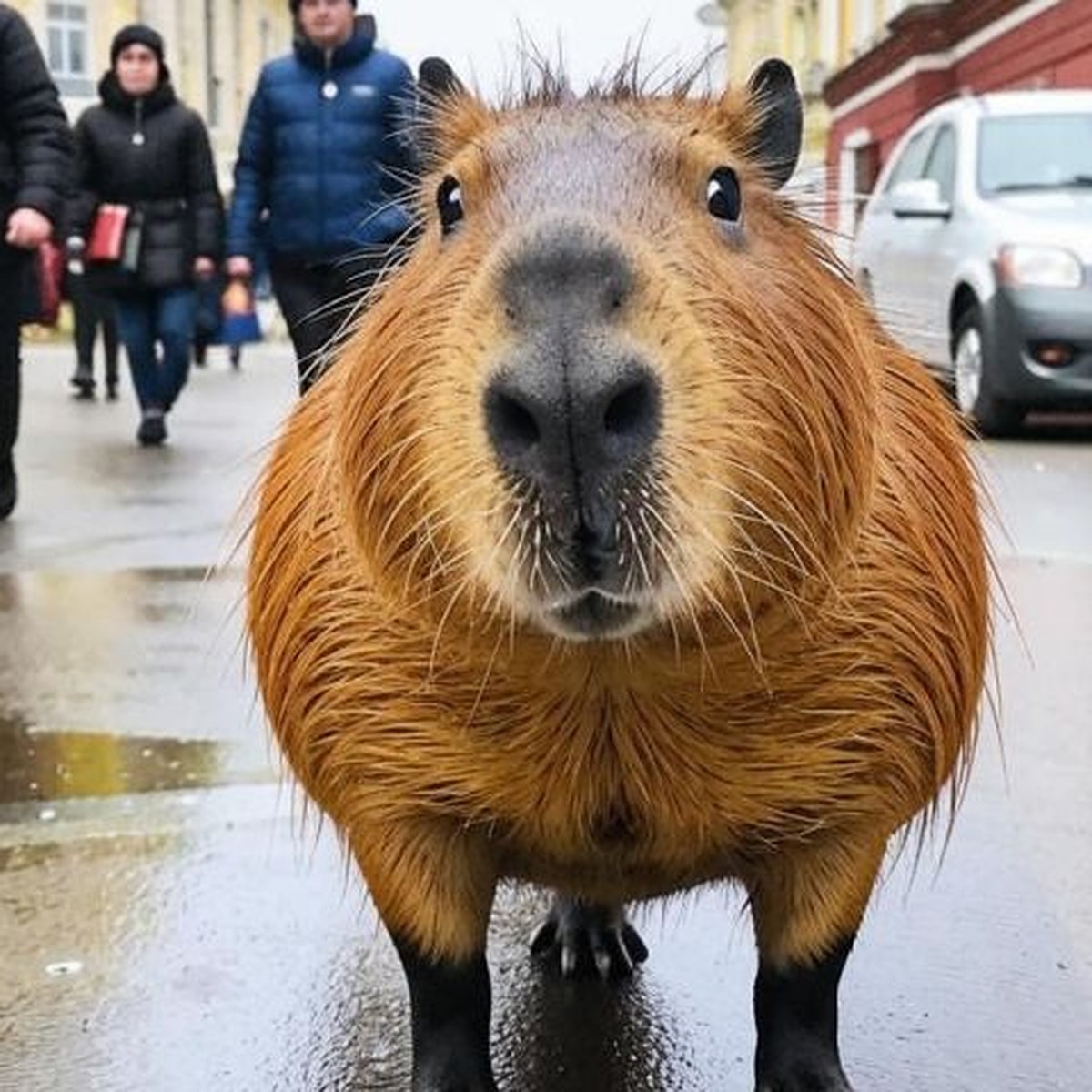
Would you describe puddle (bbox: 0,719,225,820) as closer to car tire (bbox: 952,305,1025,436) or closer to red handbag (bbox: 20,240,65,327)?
red handbag (bbox: 20,240,65,327)

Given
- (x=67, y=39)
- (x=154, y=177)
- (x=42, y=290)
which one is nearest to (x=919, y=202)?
(x=154, y=177)

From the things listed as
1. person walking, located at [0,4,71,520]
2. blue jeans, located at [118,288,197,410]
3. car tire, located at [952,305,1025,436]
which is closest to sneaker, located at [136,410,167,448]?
blue jeans, located at [118,288,197,410]

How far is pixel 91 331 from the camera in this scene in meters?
14.3

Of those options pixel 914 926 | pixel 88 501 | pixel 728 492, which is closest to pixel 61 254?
pixel 88 501

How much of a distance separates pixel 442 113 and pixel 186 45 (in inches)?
1909

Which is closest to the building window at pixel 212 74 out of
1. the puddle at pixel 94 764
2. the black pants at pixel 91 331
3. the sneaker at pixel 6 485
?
the black pants at pixel 91 331

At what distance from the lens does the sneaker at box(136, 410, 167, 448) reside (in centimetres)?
1015

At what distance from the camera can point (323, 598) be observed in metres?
→ 2.33

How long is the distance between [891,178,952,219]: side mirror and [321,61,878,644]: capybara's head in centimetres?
731

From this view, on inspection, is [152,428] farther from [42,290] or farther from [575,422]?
[575,422]

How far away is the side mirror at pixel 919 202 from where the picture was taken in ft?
31.0

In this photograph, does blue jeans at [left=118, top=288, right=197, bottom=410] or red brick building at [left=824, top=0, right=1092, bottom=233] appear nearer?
blue jeans at [left=118, top=288, right=197, bottom=410]

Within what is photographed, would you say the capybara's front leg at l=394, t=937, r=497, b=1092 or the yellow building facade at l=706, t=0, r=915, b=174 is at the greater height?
the yellow building facade at l=706, t=0, r=915, b=174

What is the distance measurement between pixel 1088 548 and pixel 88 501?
3.88m
